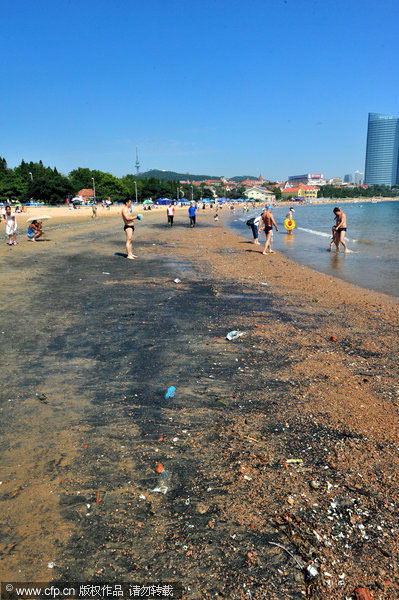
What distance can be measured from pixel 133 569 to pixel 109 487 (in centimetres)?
64

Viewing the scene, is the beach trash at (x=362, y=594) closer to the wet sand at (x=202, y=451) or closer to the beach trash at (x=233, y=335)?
the wet sand at (x=202, y=451)

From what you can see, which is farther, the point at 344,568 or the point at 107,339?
the point at 107,339

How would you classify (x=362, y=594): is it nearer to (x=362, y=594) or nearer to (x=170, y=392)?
(x=362, y=594)

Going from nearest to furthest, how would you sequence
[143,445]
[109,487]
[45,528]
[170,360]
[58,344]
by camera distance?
[45,528] → [109,487] → [143,445] → [170,360] → [58,344]

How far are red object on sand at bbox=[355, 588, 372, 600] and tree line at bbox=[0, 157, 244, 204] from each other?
297 ft

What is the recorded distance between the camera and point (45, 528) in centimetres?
233

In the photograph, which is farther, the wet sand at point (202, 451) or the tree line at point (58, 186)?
the tree line at point (58, 186)

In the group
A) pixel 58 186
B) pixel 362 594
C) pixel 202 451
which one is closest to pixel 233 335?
pixel 202 451

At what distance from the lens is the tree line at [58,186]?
83.7 meters

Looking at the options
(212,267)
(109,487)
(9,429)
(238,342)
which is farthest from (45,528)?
(212,267)

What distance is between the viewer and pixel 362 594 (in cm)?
197

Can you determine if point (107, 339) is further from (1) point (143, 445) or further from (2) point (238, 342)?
(1) point (143, 445)

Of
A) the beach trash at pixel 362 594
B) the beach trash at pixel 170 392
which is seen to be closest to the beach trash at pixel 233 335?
the beach trash at pixel 170 392

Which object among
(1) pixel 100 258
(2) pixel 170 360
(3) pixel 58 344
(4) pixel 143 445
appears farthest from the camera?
(1) pixel 100 258
